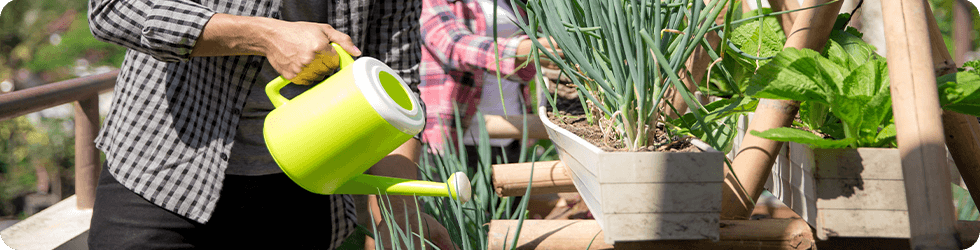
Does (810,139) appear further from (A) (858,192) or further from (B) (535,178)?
(B) (535,178)

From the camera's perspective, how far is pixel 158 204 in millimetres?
768

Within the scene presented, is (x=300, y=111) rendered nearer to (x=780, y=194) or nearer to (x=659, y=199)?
(x=659, y=199)

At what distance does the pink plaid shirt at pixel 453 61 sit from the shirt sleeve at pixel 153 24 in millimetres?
671

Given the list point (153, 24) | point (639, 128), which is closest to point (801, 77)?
point (639, 128)

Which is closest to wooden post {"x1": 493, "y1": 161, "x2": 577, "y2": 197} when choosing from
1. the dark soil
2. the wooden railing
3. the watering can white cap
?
the dark soil

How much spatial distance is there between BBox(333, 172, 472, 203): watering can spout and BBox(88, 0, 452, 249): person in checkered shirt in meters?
0.13

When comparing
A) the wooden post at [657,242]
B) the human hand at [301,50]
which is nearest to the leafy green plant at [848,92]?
the wooden post at [657,242]

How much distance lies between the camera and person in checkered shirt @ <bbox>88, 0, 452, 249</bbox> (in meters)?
0.63

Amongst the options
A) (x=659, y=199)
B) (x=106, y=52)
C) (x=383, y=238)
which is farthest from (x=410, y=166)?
(x=106, y=52)

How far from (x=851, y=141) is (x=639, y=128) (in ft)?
0.58

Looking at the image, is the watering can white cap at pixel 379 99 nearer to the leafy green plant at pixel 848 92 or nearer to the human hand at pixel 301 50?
the human hand at pixel 301 50

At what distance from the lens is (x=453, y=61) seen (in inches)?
53.6

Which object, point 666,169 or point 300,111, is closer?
point 666,169

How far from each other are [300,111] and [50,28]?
25.0ft
